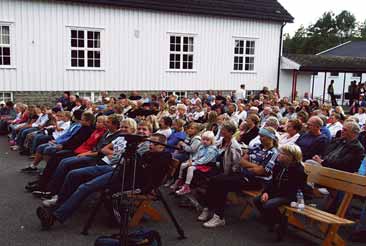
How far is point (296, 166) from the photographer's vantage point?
5.46 meters

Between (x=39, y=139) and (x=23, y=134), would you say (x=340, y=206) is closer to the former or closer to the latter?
(x=39, y=139)

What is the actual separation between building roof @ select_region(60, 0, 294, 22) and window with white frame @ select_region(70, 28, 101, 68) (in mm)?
1407

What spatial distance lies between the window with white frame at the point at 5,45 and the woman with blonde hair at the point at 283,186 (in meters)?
15.1

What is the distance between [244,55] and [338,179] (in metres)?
18.2

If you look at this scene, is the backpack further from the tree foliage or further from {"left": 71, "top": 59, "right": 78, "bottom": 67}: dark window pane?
the tree foliage

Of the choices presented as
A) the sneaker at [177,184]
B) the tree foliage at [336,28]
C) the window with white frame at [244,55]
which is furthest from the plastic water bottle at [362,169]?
the tree foliage at [336,28]

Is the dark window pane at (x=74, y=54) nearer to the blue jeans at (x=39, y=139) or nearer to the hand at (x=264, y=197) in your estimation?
the blue jeans at (x=39, y=139)

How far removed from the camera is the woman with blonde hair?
5418 millimetres

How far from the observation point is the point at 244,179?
6.19 m

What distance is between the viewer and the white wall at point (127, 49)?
17.5 meters

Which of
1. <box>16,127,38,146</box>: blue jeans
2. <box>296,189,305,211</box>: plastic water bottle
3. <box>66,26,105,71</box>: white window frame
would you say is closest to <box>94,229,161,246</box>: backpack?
<box>296,189,305,211</box>: plastic water bottle

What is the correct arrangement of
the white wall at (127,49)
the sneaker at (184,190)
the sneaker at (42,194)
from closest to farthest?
1. the sneaker at (184,190)
2. the sneaker at (42,194)
3. the white wall at (127,49)

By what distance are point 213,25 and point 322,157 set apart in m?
16.0

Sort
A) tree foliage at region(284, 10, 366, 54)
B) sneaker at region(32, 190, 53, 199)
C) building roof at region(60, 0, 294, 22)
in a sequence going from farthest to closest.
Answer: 1. tree foliage at region(284, 10, 366, 54)
2. building roof at region(60, 0, 294, 22)
3. sneaker at region(32, 190, 53, 199)
